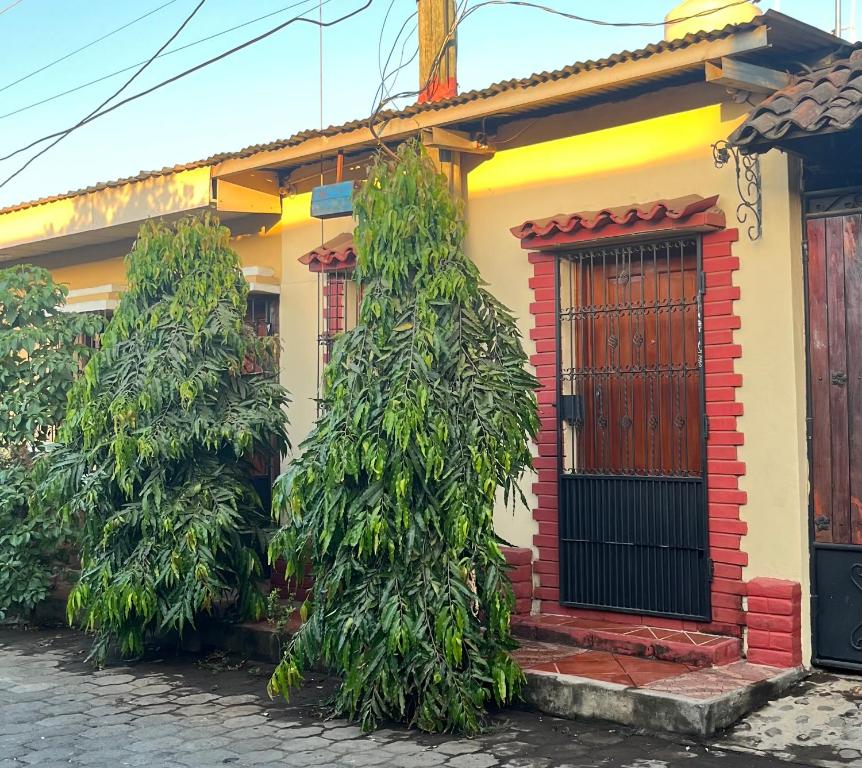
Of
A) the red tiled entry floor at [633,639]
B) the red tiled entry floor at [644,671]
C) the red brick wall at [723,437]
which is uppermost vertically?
the red brick wall at [723,437]

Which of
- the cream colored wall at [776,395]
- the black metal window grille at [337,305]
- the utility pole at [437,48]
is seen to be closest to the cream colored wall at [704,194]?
the cream colored wall at [776,395]

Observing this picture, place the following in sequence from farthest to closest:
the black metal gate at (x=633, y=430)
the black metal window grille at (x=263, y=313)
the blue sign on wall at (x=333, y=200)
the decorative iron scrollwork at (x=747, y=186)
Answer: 1. the black metal window grille at (x=263, y=313)
2. the blue sign on wall at (x=333, y=200)
3. the black metal gate at (x=633, y=430)
4. the decorative iron scrollwork at (x=747, y=186)

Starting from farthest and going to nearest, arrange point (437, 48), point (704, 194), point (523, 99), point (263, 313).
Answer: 1. point (263, 313)
2. point (437, 48)
3. point (523, 99)
4. point (704, 194)

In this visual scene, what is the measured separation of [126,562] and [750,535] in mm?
4245

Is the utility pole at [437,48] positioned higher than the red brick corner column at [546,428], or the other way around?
the utility pole at [437,48]

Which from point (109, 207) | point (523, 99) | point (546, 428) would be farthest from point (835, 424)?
point (109, 207)

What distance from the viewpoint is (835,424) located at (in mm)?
6453

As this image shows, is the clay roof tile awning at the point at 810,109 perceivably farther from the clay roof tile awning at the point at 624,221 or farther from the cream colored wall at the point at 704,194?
the clay roof tile awning at the point at 624,221

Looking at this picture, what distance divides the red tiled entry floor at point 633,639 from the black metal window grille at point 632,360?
1038 mm

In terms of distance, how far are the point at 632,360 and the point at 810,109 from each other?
2.13 metres

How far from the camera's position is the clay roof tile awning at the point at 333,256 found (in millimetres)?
8703

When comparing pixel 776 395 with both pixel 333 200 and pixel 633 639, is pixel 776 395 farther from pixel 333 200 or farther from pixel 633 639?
pixel 333 200

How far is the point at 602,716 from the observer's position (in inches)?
236

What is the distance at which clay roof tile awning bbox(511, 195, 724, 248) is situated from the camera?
684 centimetres
